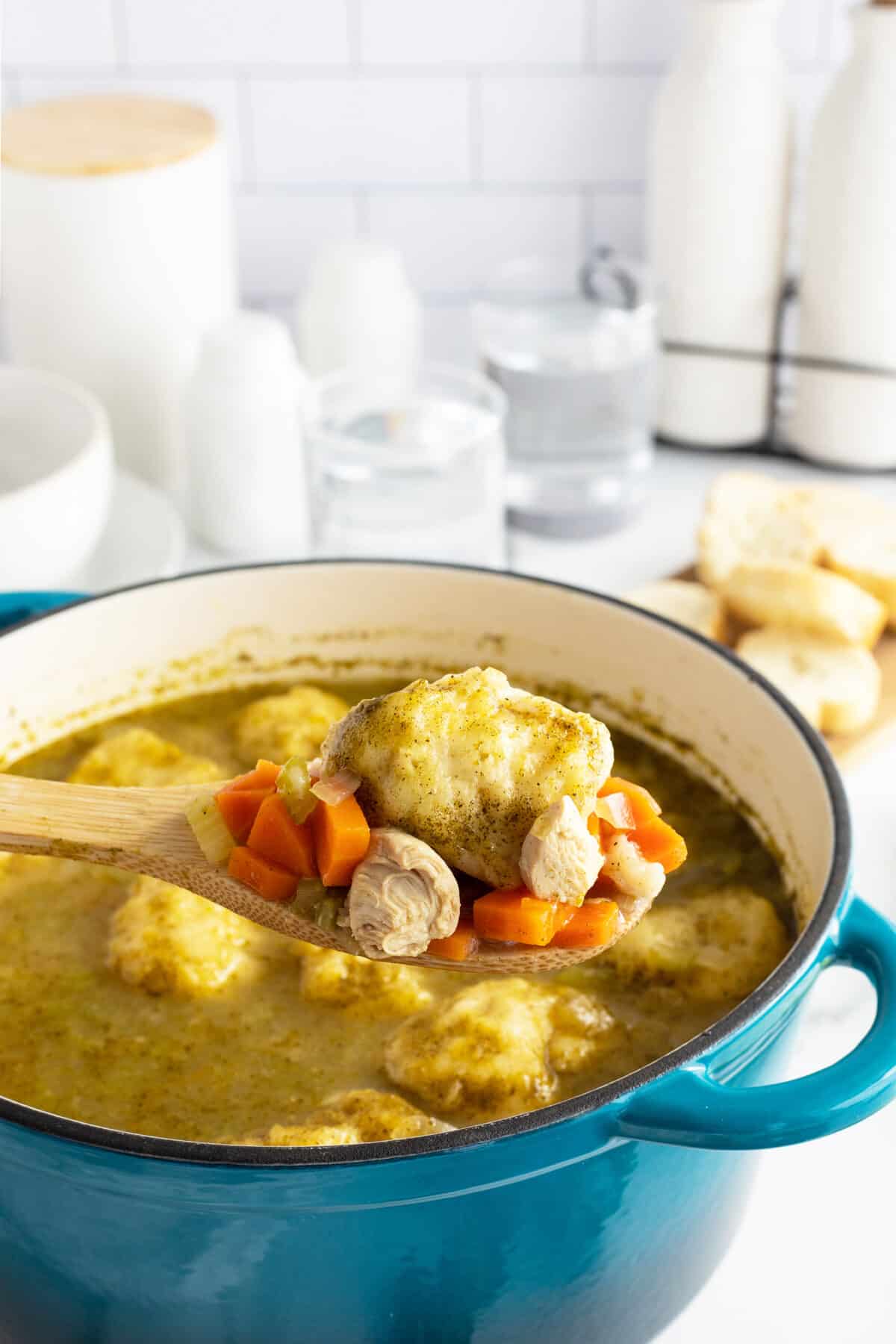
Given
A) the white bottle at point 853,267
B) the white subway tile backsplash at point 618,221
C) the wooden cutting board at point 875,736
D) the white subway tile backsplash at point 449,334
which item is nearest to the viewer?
the wooden cutting board at point 875,736

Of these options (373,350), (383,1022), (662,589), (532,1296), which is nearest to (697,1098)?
(532,1296)

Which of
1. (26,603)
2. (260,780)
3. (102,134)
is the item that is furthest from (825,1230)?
(102,134)

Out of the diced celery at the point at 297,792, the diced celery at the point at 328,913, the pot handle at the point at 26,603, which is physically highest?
the diced celery at the point at 297,792

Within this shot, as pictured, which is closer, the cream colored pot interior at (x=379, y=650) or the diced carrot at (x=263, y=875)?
the diced carrot at (x=263, y=875)

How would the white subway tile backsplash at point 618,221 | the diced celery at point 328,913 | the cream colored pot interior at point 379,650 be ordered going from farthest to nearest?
the white subway tile backsplash at point 618,221 → the cream colored pot interior at point 379,650 → the diced celery at point 328,913

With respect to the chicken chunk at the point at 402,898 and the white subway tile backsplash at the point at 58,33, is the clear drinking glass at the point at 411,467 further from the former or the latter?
the chicken chunk at the point at 402,898

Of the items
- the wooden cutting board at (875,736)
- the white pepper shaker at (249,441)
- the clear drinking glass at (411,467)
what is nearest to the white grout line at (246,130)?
the white pepper shaker at (249,441)

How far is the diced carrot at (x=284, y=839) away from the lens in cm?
125

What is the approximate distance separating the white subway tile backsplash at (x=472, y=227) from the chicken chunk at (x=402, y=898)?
7.28ft

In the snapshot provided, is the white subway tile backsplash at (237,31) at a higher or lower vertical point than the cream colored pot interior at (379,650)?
higher

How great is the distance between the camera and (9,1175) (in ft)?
3.61

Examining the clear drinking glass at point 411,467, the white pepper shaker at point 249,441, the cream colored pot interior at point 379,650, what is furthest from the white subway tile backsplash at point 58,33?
the cream colored pot interior at point 379,650

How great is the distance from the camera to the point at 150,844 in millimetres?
1320

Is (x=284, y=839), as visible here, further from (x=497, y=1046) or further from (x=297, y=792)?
(x=497, y=1046)
